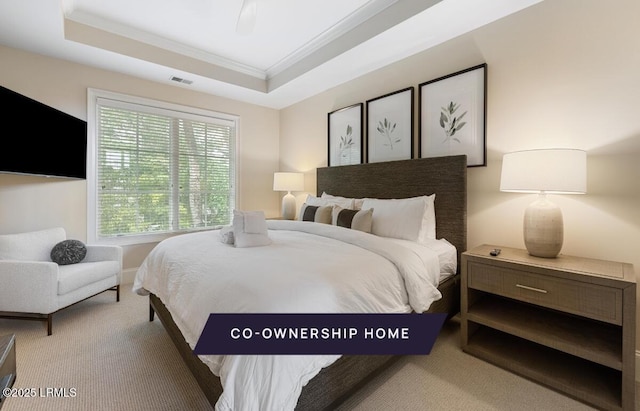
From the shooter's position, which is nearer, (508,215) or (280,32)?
(508,215)

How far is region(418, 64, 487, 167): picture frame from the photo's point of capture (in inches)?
94.7

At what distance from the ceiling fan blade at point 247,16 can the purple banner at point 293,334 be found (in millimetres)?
1978

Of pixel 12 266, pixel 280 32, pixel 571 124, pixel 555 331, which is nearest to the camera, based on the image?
pixel 555 331

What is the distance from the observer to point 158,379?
5.68 feet

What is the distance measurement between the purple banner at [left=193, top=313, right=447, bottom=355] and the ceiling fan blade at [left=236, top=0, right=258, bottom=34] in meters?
1.98

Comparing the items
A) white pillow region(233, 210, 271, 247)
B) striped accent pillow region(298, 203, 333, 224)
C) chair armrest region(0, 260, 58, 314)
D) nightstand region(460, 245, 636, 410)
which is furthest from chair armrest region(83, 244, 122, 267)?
nightstand region(460, 245, 636, 410)

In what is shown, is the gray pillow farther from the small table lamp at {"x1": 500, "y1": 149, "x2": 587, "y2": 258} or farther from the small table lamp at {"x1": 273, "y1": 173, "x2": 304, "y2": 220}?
the small table lamp at {"x1": 500, "y1": 149, "x2": 587, "y2": 258}

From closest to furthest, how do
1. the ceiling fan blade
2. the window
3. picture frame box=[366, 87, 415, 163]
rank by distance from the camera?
the ceiling fan blade → picture frame box=[366, 87, 415, 163] → the window

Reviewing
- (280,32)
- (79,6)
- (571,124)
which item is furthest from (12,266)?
(571,124)

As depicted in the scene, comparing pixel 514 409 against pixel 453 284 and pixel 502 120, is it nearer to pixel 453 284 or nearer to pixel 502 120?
pixel 453 284

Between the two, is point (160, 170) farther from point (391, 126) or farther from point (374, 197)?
point (391, 126)

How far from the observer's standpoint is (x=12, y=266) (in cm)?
217

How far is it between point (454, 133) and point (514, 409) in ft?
6.81

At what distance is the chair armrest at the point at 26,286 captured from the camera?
2.16 metres
